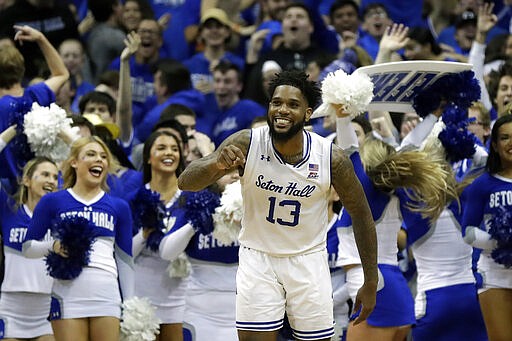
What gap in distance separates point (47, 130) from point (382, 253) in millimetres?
2675

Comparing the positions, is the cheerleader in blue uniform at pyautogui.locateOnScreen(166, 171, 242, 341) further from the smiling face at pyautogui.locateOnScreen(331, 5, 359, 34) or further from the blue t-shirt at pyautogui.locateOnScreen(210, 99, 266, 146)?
the smiling face at pyautogui.locateOnScreen(331, 5, 359, 34)

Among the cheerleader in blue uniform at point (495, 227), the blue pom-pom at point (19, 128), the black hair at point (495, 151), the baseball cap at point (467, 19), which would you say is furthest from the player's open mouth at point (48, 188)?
the baseball cap at point (467, 19)

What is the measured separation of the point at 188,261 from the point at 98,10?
577 centimetres

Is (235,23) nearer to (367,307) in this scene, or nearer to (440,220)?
(440,220)

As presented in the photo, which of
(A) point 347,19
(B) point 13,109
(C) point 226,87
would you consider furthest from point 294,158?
(A) point 347,19

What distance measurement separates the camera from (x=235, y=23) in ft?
42.7

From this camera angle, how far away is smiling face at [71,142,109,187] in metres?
7.50

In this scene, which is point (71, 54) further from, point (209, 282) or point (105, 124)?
point (209, 282)

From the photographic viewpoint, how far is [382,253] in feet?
23.6

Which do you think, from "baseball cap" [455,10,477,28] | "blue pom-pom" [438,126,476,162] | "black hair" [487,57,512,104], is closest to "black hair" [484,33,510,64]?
"baseball cap" [455,10,477,28]

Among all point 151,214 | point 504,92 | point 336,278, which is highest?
point 504,92

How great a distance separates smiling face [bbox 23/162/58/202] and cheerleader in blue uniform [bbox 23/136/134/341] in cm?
40

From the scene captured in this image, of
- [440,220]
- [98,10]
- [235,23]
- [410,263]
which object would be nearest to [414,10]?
[235,23]

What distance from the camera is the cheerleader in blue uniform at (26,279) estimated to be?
809 cm
